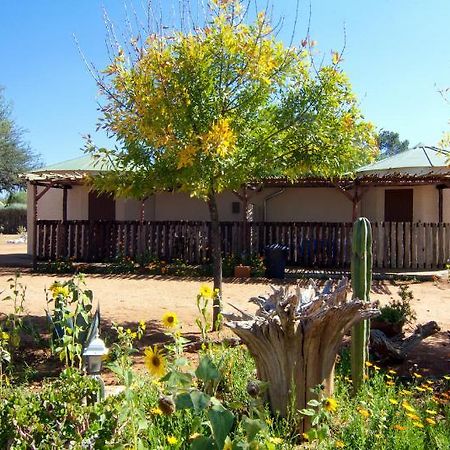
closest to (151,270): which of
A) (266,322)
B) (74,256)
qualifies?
(74,256)

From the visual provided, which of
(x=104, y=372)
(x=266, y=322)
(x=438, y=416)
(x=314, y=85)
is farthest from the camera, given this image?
(x=314, y=85)

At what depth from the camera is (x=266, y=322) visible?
11.0ft

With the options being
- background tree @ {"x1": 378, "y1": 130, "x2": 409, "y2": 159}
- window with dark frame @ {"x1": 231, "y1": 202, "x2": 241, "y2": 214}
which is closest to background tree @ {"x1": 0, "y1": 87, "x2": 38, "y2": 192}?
window with dark frame @ {"x1": 231, "y1": 202, "x2": 241, "y2": 214}

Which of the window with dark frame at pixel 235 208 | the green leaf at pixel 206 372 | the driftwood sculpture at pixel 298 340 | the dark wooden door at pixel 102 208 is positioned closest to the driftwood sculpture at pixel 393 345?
the driftwood sculpture at pixel 298 340

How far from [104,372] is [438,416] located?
302 cm

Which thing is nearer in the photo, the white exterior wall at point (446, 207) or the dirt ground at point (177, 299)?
the dirt ground at point (177, 299)

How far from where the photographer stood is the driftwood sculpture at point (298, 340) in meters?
3.29

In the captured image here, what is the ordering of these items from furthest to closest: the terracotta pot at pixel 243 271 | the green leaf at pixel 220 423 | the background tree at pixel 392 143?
the background tree at pixel 392 143
the terracotta pot at pixel 243 271
the green leaf at pixel 220 423

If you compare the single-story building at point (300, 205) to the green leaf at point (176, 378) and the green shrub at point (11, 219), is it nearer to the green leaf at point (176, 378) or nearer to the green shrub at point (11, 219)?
the green leaf at point (176, 378)

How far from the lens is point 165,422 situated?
3082 millimetres

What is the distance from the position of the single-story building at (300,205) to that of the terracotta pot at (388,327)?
24.7 ft

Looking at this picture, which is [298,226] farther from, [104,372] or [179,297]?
[104,372]

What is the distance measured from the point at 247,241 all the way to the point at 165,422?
1200cm

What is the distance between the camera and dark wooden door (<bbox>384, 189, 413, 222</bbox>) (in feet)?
53.6
